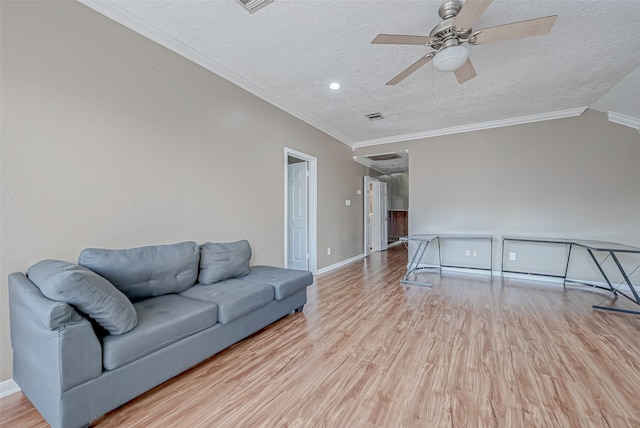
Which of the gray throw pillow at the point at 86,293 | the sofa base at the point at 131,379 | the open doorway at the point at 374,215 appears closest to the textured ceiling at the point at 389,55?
the gray throw pillow at the point at 86,293

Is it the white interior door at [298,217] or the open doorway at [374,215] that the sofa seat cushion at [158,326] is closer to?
the white interior door at [298,217]

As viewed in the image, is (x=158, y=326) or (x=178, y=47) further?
(x=178, y=47)

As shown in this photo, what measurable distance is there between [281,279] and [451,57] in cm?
251

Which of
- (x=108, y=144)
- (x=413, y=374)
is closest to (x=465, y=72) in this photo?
(x=413, y=374)

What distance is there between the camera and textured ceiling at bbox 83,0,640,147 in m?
2.10

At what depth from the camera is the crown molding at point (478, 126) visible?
4.24 m

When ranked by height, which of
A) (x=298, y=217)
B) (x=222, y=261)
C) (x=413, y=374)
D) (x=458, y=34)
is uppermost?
(x=458, y=34)

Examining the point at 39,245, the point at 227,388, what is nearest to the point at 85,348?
the point at 227,388

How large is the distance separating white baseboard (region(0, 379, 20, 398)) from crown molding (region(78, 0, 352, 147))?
106 inches

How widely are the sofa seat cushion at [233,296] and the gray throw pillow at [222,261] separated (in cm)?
10

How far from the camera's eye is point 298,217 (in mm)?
4910

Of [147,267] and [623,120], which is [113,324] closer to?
[147,267]

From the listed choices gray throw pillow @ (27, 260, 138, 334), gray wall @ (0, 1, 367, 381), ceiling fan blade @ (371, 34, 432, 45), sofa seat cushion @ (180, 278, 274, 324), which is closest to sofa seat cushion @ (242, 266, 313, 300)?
sofa seat cushion @ (180, 278, 274, 324)

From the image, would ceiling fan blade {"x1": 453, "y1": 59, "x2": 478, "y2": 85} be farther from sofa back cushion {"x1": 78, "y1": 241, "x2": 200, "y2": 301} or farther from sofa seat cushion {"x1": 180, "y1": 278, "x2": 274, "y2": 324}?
sofa back cushion {"x1": 78, "y1": 241, "x2": 200, "y2": 301}
